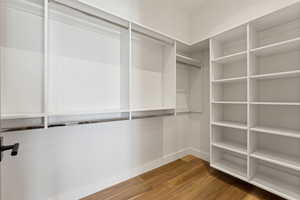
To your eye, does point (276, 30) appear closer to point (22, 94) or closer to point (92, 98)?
point (92, 98)

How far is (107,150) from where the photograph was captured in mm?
1676

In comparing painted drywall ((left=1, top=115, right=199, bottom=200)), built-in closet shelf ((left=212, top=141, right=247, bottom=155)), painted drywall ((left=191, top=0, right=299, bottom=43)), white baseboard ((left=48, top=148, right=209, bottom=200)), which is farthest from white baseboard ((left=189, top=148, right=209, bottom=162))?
painted drywall ((left=191, top=0, right=299, bottom=43))

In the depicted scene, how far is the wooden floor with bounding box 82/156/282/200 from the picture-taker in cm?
154

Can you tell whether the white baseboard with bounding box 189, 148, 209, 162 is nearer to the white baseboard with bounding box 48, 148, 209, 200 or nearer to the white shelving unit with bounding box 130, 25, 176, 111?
the white baseboard with bounding box 48, 148, 209, 200

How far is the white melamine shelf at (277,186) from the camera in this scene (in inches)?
53.1

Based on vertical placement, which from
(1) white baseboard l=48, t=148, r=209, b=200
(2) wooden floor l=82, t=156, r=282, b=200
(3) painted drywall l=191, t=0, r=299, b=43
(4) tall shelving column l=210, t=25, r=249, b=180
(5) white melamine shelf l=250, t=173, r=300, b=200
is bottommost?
(2) wooden floor l=82, t=156, r=282, b=200

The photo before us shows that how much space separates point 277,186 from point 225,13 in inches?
90.7

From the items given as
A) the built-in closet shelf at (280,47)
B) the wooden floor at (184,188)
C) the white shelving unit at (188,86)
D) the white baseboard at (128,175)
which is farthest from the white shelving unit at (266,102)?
the white baseboard at (128,175)

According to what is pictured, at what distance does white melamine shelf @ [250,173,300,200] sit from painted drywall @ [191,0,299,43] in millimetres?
1827

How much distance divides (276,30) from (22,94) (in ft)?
9.22

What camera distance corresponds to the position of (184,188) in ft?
5.54

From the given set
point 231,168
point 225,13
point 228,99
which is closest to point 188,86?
point 228,99

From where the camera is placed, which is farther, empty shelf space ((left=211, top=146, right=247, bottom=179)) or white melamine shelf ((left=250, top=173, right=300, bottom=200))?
empty shelf space ((left=211, top=146, right=247, bottom=179))

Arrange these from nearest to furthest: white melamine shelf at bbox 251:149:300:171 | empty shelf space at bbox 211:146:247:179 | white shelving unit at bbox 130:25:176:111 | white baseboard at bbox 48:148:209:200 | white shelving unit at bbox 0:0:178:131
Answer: white shelving unit at bbox 0:0:178:131, white melamine shelf at bbox 251:149:300:171, white baseboard at bbox 48:148:209:200, empty shelf space at bbox 211:146:247:179, white shelving unit at bbox 130:25:176:111
